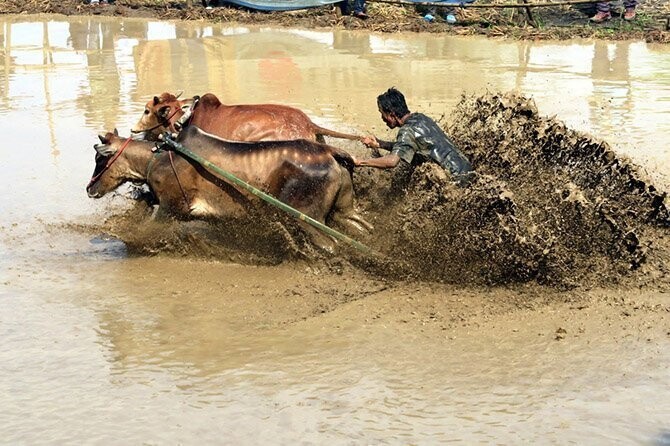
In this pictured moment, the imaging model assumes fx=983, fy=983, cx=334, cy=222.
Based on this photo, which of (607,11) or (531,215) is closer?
(531,215)

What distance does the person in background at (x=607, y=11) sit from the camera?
19422 millimetres

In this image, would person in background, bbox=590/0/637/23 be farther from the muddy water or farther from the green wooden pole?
the green wooden pole

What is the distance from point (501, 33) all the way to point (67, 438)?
596 inches

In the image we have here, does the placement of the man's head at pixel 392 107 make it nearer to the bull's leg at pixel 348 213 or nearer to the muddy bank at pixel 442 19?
the bull's leg at pixel 348 213

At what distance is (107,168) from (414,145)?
265cm

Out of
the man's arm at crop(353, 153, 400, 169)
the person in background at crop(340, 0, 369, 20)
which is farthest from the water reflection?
the man's arm at crop(353, 153, 400, 169)

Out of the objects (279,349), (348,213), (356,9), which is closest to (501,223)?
(348,213)

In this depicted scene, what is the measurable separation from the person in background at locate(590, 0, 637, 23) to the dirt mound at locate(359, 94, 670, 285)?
1195 centimetres

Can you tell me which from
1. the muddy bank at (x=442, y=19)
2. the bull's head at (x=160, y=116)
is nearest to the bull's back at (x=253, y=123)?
the bull's head at (x=160, y=116)

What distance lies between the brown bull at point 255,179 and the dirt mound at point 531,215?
536 millimetres

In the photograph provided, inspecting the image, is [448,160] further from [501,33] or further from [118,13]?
[118,13]

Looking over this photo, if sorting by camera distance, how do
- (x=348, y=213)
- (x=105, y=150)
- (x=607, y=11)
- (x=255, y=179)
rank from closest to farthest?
(x=255, y=179) < (x=348, y=213) < (x=105, y=150) < (x=607, y=11)

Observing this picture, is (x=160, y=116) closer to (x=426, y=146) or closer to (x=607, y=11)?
(x=426, y=146)

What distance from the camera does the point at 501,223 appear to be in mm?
7141
